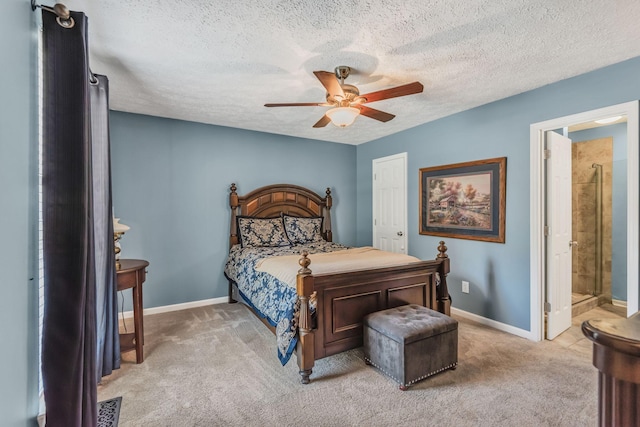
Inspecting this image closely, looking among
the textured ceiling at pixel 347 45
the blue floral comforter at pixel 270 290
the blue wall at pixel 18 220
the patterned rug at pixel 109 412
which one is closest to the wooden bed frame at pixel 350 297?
the blue floral comforter at pixel 270 290

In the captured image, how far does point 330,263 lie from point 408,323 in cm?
85

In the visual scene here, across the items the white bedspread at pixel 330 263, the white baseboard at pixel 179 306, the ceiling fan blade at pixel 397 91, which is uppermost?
the ceiling fan blade at pixel 397 91

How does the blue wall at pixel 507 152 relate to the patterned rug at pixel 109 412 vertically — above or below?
above

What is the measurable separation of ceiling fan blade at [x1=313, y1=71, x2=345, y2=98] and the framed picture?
2031 millimetres

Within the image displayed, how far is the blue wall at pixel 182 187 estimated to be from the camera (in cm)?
363

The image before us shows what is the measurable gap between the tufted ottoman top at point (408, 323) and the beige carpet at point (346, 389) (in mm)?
374

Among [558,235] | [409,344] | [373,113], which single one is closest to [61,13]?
[373,113]

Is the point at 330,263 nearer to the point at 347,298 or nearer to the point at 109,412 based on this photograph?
the point at 347,298

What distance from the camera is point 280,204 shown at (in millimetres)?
4570

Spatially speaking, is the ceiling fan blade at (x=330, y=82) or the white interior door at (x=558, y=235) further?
the white interior door at (x=558, y=235)

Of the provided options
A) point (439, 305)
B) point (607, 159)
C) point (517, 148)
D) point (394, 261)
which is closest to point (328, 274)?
point (394, 261)

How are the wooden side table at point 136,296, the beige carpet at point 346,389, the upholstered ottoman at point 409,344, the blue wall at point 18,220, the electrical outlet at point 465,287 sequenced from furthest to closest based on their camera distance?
the electrical outlet at point 465,287 → the wooden side table at point 136,296 → the upholstered ottoman at point 409,344 → the beige carpet at point 346,389 → the blue wall at point 18,220

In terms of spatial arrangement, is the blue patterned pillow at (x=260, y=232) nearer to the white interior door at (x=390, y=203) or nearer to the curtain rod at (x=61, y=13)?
the white interior door at (x=390, y=203)

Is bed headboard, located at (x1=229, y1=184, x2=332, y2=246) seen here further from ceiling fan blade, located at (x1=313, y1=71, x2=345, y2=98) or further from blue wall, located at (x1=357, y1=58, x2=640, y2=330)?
ceiling fan blade, located at (x1=313, y1=71, x2=345, y2=98)
